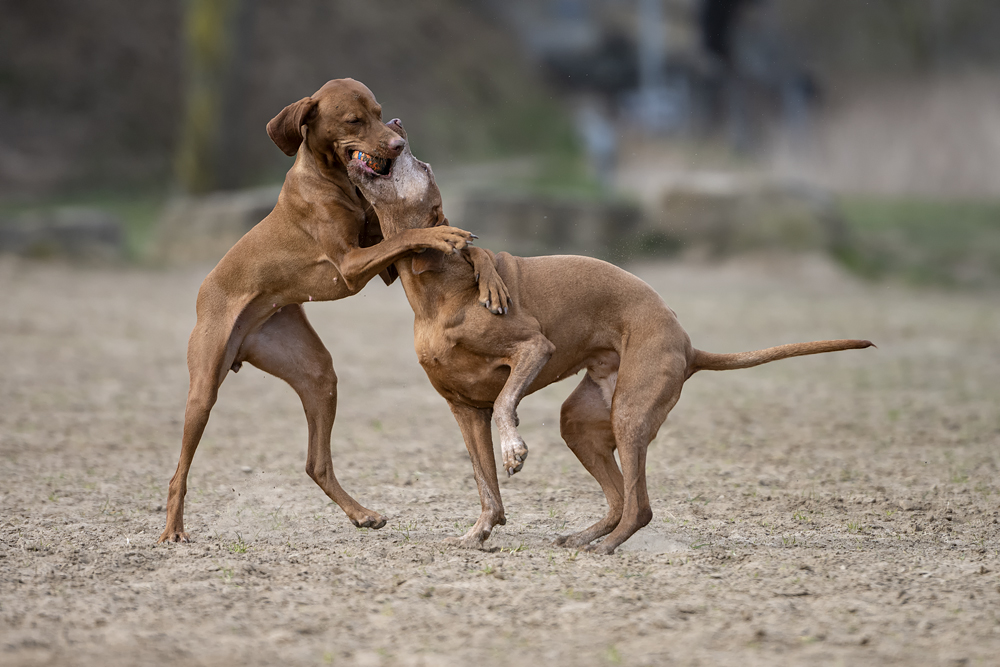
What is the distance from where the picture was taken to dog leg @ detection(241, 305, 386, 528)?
5.10 metres

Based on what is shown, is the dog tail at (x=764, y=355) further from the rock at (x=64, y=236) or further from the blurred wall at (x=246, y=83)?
the blurred wall at (x=246, y=83)

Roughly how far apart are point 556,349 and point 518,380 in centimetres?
30

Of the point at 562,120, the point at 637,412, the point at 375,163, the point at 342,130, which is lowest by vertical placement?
the point at 637,412

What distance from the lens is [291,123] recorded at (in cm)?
478

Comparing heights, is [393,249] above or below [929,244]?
below

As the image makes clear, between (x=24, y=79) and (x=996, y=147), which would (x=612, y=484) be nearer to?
(x=996, y=147)

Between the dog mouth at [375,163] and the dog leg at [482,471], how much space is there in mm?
1042

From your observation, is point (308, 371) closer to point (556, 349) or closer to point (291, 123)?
point (291, 123)

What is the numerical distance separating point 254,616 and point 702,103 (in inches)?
790

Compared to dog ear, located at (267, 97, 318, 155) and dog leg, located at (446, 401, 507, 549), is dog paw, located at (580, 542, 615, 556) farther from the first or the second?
dog ear, located at (267, 97, 318, 155)

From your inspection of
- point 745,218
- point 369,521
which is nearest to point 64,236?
point 745,218

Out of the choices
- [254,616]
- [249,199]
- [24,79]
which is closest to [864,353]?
[254,616]

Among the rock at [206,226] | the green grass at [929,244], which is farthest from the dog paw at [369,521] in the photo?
the green grass at [929,244]

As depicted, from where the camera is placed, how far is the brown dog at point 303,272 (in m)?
4.68
